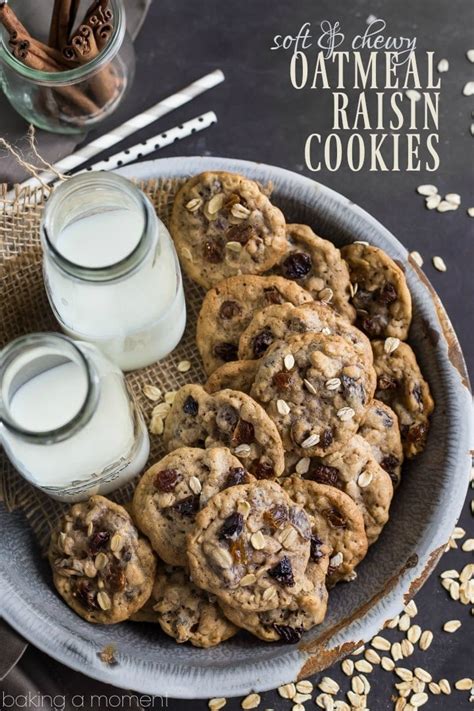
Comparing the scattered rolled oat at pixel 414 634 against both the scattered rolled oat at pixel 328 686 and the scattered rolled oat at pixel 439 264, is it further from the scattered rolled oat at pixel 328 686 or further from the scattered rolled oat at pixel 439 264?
the scattered rolled oat at pixel 439 264

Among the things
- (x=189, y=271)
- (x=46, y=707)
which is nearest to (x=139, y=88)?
(x=189, y=271)

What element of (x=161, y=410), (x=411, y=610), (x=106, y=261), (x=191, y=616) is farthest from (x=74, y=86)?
(x=411, y=610)

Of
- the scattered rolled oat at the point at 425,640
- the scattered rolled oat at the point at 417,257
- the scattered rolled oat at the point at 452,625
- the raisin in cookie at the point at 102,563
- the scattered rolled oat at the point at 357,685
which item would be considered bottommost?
the scattered rolled oat at the point at 357,685

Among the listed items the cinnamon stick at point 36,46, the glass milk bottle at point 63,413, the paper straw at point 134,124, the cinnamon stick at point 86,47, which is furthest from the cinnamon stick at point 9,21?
→ the glass milk bottle at point 63,413

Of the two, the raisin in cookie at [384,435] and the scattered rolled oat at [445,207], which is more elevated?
the scattered rolled oat at [445,207]

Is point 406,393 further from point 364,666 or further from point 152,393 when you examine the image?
point 364,666

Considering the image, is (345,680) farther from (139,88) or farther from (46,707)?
(139,88)
